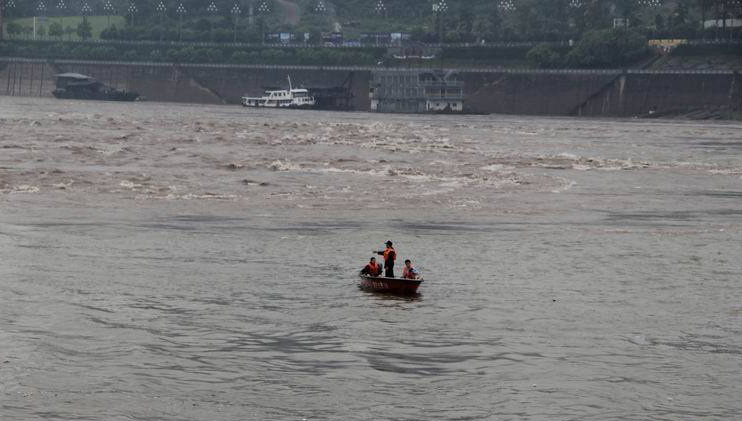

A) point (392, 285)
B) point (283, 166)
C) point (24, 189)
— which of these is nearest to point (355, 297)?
point (392, 285)

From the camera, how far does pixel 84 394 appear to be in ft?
72.9

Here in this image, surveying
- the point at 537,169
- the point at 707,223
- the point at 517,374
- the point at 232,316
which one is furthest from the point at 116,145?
A: the point at 517,374

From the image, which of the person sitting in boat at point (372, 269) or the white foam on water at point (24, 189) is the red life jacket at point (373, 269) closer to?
the person sitting in boat at point (372, 269)

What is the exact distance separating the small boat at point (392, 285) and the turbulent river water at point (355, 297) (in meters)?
0.50

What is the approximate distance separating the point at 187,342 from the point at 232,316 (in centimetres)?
287

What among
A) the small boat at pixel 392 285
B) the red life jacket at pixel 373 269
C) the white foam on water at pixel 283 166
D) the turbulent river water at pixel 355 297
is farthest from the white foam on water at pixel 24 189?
the small boat at pixel 392 285

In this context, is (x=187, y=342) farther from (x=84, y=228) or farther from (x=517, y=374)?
(x=84, y=228)

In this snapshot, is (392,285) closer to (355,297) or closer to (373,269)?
(373,269)

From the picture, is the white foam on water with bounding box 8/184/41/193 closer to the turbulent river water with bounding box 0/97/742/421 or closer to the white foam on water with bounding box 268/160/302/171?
the turbulent river water with bounding box 0/97/742/421

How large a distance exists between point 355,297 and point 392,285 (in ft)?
3.32

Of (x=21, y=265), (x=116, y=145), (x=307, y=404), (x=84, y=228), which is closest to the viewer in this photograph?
(x=307, y=404)

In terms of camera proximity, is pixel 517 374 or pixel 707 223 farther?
pixel 707 223

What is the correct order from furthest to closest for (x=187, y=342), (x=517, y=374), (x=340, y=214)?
1. (x=340, y=214)
2. (x=187, y=342)
3. (x=517, y=374)

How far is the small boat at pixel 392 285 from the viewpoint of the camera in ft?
105
